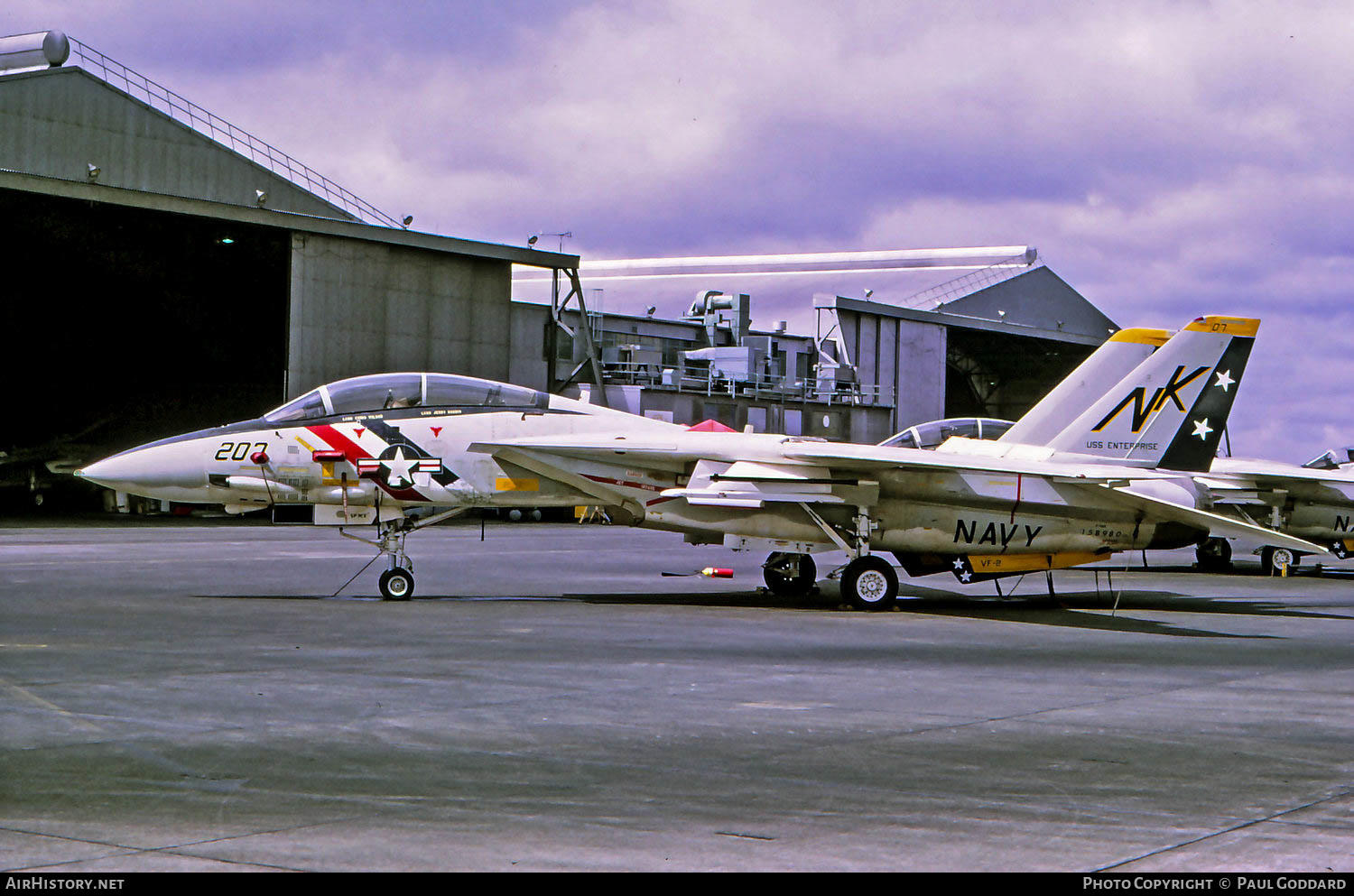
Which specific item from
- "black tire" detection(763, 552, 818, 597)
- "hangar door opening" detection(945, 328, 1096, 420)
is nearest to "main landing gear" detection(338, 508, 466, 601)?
"black tire" detection(763, 552, 818, 597)

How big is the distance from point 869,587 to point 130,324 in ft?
129

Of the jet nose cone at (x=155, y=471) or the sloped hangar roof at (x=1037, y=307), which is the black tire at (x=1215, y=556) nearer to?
the jet nose cone at (x=155, y=471)

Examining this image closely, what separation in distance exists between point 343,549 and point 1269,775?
2147 centimetres

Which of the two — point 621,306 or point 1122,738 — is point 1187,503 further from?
point 621,306

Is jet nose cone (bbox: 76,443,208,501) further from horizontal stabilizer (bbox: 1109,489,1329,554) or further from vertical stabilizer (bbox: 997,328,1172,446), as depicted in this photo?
horizontal stabilizer (bbox: 1109,489,1329,554)

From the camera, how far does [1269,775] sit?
6.69 m

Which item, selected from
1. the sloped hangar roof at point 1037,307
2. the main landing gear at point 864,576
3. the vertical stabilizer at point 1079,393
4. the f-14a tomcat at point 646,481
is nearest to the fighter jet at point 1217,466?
the vertical stabilizer at point 1079,393

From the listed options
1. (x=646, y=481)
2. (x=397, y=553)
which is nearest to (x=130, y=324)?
(x=397, y=553)

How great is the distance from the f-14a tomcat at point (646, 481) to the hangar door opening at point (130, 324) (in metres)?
21.9

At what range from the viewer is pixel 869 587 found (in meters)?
16.4

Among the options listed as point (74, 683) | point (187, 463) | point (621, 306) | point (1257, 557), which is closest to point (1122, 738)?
point (74, 683)

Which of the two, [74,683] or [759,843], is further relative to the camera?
[74,683]

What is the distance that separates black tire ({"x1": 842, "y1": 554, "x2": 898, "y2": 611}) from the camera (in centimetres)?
1639

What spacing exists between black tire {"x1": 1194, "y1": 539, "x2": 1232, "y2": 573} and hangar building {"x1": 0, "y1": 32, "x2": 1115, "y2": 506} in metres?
21.9
